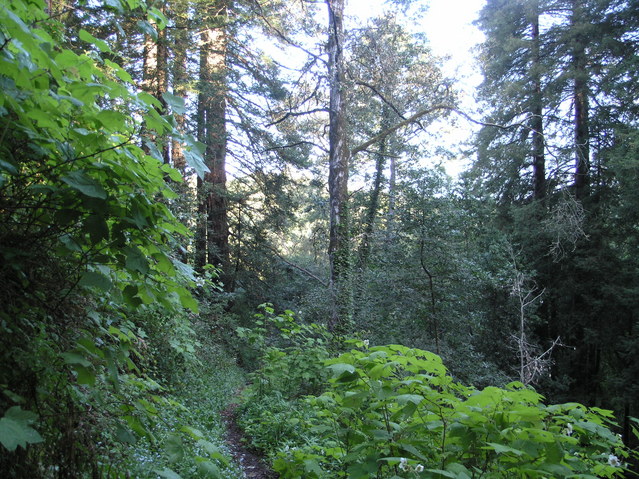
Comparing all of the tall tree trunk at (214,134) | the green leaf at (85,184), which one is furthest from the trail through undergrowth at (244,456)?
the tall tree trunk at (214,134)

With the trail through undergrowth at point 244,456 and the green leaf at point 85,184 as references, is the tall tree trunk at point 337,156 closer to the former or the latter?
the trail through undergrowth at point 244,456

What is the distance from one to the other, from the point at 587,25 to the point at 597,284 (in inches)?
344

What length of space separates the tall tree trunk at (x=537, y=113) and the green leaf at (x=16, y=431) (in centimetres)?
1613

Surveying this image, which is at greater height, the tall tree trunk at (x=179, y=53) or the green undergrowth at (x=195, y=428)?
the tall tree trunk at (x=179, y=53)

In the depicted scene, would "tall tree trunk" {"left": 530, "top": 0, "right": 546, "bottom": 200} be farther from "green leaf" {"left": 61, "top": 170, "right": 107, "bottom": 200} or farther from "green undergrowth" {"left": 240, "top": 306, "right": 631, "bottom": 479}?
"green leaf" {"left": 61, "top": 170, "right": 107, "bottom": 200}

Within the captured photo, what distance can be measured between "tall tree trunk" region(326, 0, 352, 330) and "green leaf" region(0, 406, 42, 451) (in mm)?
9086

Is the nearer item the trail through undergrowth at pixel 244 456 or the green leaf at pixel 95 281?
the green leaf at pixel 95 281

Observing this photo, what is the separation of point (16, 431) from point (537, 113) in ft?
58.3

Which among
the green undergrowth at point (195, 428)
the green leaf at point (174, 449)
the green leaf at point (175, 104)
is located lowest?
the green undergrowth at point (195, 428)

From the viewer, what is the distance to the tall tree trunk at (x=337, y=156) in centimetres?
1079

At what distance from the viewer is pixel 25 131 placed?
146cm

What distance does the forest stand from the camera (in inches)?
63.6

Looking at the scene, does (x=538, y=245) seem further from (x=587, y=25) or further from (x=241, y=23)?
(x=241, y=23)

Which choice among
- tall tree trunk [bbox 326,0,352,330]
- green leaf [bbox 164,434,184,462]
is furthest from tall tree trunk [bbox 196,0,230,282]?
green leaf [bbox 164,434,184,462]
